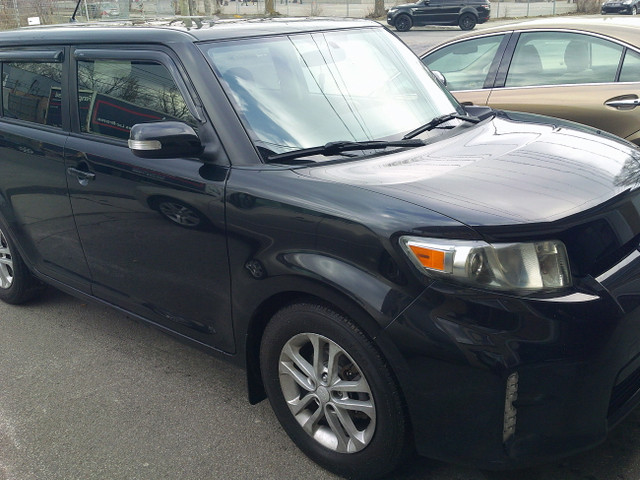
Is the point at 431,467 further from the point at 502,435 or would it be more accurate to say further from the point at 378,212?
the point at 378,212

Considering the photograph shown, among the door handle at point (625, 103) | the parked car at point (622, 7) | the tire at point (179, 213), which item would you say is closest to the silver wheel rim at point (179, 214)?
the tire at point (179, 213)

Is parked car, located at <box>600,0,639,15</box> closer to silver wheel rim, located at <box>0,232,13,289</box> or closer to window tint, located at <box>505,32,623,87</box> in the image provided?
window tint, located at <box>505,32,623,87</box>

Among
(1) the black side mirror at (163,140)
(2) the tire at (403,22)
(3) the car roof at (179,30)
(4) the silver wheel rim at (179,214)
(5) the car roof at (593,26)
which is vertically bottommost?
(2) the tire at (403,22)

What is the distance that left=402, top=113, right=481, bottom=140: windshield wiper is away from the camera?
335cm

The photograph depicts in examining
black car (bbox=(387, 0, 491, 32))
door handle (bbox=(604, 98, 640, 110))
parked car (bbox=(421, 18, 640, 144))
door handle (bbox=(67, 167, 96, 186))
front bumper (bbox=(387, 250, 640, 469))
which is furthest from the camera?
black car (bbox=(387, 0, 491, 32))

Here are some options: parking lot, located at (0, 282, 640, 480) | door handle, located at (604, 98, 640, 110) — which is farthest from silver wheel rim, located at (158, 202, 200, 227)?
door handle, located at (604, 98, 640, 110)

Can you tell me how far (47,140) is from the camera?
3865 millimetres

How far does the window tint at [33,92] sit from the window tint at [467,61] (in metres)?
3.49

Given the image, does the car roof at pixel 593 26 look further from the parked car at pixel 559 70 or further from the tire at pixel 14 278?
the tire at pixel 14 278

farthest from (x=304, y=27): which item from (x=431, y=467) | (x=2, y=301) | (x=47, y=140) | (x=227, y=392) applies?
(x=2, y=301)

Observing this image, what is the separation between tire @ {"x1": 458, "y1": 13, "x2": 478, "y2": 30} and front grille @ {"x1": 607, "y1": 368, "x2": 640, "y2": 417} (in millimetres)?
28994

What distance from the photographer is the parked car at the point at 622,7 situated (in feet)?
105

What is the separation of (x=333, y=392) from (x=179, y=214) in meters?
1.05

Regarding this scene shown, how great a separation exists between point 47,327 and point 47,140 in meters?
1.32
